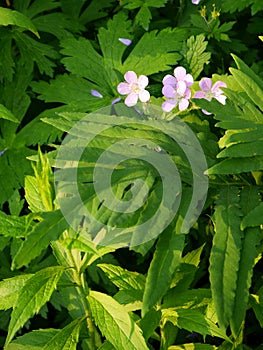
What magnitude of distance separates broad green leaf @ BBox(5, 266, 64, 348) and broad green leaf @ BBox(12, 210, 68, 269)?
25 cm

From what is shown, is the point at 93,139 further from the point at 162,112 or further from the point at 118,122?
the point at 162,112

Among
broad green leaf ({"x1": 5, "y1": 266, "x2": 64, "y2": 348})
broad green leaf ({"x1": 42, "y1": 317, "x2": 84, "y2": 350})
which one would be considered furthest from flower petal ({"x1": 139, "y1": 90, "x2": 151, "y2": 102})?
broad green leaf ({"x1": 42, "y1": 317, "x2": 84, "y2": 350})

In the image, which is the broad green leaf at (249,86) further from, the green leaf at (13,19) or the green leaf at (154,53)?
the green leaf at (13,19)

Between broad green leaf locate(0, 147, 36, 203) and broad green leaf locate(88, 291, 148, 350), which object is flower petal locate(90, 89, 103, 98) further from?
broad green leaf locate(88, 291, 148, 350)

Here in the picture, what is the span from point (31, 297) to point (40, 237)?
0.98 feet

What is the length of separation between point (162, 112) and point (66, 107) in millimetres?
682

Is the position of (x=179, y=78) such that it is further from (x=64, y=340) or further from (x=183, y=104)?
(x=64, y=340)

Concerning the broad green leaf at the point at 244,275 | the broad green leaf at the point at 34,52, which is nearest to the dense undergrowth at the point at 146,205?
the broad green leaf at the point at 244,275

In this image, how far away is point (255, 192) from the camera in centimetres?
146

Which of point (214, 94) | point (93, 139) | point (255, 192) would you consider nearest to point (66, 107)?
point (214, 94)

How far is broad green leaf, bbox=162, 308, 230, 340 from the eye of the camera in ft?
5.26

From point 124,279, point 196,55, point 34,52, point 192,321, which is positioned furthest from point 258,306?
point 34,52

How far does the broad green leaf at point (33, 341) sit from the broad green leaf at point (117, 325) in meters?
0.21

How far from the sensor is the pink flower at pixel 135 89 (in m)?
1.84
